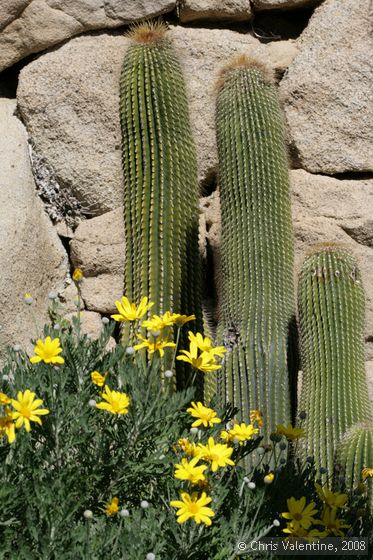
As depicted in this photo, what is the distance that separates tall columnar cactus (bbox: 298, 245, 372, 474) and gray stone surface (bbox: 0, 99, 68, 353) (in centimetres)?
163

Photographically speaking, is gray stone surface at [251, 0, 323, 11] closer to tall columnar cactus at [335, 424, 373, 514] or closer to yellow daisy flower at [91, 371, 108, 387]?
tall columnar cactus at [335, 424, 373, 514]

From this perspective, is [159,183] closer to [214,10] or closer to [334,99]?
[334,99]

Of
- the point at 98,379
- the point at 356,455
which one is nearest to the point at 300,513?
the point at 98,379

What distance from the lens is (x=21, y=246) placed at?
19.8 feet

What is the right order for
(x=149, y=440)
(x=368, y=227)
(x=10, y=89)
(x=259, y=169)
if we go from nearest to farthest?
(x=149, y=440)
(x=259, y=169)
(x=368, y=227)
(x=10, y=89)

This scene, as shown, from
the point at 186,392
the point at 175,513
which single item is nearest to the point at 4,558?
the point at 175,513

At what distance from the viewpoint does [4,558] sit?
8.43 ft

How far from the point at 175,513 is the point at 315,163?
4119 millimetres

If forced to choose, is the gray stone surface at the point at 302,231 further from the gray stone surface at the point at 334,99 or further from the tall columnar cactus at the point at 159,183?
the tall columnar cactus at the point at 159,183

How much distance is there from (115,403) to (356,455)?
1.93 m

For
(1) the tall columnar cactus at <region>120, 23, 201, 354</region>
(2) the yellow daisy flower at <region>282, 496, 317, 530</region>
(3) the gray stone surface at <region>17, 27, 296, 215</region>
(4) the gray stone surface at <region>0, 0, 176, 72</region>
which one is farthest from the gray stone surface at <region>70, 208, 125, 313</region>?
(2) the yellow daisy flower at <region>282, 496, 317, 530</region>

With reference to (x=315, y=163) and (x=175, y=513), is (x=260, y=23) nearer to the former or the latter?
(x=315, y=163)

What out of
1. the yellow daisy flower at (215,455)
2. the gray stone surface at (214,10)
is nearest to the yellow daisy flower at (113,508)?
the yellow daisy flower at (215,455)

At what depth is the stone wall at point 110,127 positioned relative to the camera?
630 centimetres
